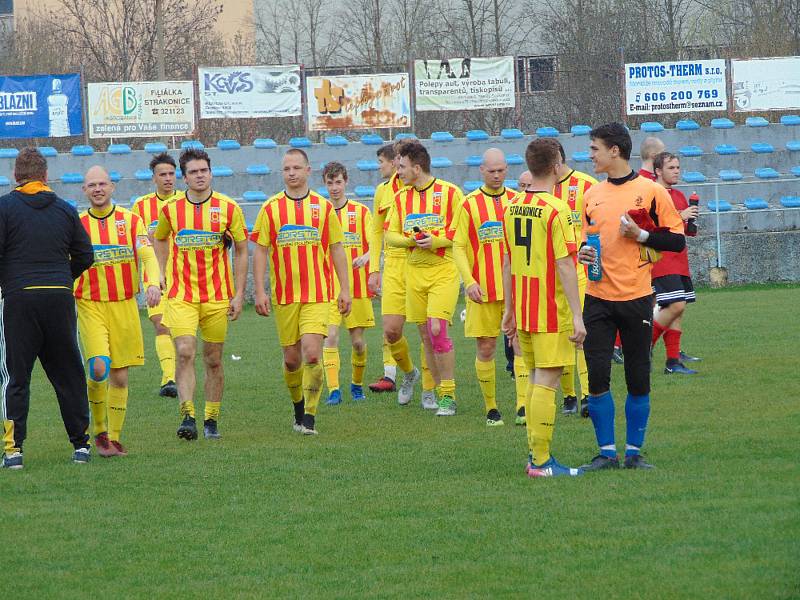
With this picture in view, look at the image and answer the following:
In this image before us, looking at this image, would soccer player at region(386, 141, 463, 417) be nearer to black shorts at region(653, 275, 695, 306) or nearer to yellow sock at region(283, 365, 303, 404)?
yellow sock at region(283, 365, 303, 404)

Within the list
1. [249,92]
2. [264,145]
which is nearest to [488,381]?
[249,92]

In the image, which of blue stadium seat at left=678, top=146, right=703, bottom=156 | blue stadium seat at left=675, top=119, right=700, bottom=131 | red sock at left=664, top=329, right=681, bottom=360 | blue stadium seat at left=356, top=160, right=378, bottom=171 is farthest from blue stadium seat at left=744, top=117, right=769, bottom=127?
red sock at left=664, top=329, right=681, bottom=360

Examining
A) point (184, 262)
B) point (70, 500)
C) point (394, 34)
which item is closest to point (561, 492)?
point (70, 500)

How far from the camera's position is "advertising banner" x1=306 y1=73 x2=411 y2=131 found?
27594 mm

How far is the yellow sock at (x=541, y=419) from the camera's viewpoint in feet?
23.7

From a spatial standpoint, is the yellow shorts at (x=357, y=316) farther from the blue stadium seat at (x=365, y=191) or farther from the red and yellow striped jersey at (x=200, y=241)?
the blue stadium seat at (x=365, y=191)

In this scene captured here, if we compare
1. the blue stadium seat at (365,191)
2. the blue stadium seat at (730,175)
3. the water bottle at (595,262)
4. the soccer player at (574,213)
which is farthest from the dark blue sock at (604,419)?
the blue stadium seat at (730,175)

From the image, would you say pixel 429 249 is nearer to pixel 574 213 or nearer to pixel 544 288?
pixel 574 213

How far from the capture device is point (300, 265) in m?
9.30

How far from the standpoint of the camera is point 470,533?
599 centimetres

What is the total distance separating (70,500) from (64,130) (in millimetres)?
20638

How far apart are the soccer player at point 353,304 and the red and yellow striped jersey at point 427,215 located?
47.0 inches

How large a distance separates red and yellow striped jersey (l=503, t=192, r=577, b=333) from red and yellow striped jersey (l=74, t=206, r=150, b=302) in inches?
119

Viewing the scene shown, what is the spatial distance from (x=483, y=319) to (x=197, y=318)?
225cm
